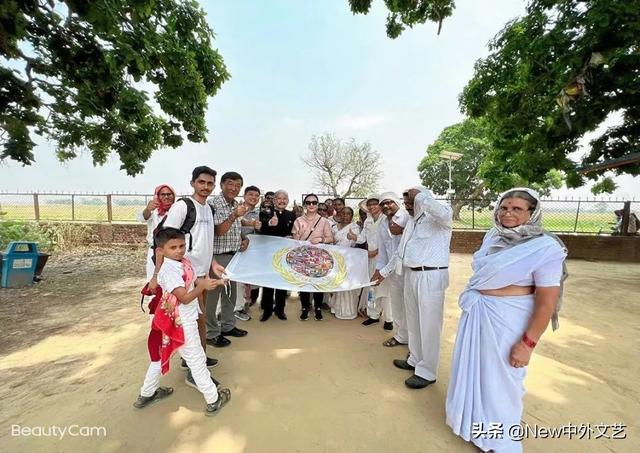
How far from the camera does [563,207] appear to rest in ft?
34.3

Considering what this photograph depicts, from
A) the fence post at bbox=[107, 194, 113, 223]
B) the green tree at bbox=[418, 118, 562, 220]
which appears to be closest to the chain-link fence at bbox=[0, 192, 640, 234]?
the fence post at bbox=[107, 194, 113, 223]

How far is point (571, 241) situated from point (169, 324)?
39.6 ft

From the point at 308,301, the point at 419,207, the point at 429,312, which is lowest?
the point at 308,301

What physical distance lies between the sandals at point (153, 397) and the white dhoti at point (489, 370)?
2.23 meters

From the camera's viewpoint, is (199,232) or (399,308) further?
(399,308)

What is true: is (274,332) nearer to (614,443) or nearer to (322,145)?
(614,443)

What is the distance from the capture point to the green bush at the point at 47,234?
8.19 metres

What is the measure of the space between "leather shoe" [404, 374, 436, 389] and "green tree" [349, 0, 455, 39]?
4.85m

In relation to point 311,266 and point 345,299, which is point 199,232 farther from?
point 345,299

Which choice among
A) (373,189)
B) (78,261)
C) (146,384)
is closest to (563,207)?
(146,384)

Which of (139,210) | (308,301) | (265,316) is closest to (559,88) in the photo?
(308,301)

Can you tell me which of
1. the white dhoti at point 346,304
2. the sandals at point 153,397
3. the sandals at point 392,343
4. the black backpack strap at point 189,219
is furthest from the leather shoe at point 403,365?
the black backpack strap at point 189,219

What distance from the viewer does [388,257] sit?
4.08m

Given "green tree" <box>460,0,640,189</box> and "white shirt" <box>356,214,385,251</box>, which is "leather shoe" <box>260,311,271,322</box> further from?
"green tree" <box>460,0,640,189</box>
